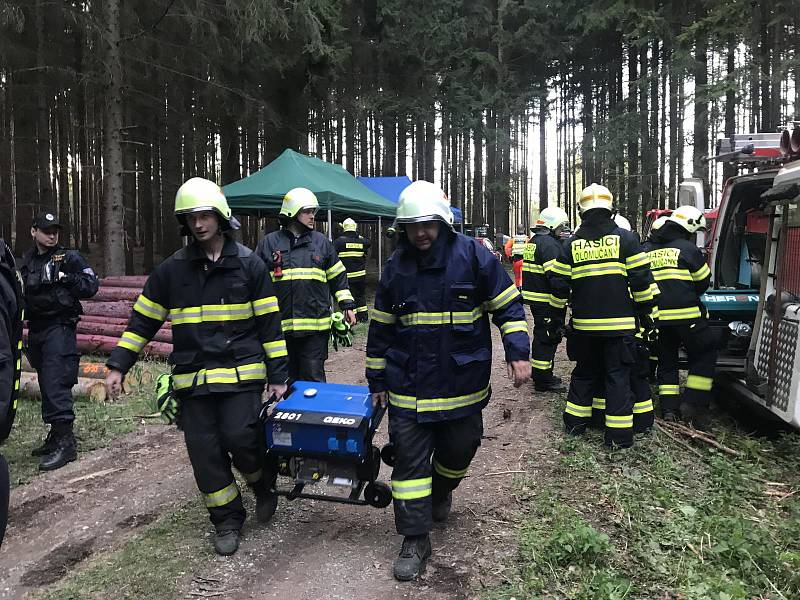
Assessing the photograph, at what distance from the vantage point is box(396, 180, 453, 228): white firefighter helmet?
312 cm

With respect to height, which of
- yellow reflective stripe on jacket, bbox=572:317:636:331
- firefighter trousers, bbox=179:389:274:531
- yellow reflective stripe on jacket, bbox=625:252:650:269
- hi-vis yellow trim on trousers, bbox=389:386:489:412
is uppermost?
yellow reflective stripe on jacket, bbox=625:252:650:269

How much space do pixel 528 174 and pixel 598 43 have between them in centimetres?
2214

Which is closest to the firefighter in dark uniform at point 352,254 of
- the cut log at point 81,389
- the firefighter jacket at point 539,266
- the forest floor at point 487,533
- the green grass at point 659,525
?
the firefighter jacket at point 539,266

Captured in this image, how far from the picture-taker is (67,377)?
499 centimetres

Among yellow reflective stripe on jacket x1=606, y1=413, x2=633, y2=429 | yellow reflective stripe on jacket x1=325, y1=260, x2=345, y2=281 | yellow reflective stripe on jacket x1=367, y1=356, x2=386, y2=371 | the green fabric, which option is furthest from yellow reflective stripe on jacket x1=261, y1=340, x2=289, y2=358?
the green fabric

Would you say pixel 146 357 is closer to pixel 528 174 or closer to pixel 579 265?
pixel 579 265

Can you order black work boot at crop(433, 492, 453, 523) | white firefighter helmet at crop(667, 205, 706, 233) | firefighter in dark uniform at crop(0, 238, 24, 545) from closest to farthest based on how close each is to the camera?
1. firefighter in dark uniform at crop(0, 238, 24, 545)
2. black work boot at crop(433, 492, 453, 523)
3. white firefighter helmet at crop(667, 205, 706, 233)

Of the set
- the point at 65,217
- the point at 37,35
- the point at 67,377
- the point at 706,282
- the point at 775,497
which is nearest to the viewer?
the point at 775,497

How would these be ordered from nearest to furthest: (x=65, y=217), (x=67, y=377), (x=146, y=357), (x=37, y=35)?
(x=67, y=377) → (x=146, y=357) → (x=37, y=35) → (x=65, y=217)

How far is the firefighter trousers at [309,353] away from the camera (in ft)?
15.9

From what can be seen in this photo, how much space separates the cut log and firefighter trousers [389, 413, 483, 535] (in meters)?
4.57

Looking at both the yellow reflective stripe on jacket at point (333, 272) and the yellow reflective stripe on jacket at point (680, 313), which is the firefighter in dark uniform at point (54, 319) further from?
the yellow reflective stripe on jacket at point (680, 313)

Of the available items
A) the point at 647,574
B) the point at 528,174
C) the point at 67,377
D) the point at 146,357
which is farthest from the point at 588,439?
the point at 528,174

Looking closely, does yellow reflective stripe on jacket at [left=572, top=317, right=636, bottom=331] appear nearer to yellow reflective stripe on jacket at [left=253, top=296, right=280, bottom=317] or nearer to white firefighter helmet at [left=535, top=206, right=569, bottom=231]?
white firefighter helmet at [left=535, top=206, right=569, bottom=231]
